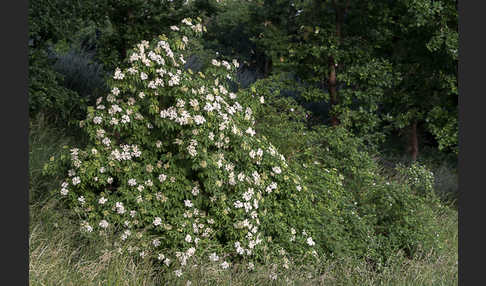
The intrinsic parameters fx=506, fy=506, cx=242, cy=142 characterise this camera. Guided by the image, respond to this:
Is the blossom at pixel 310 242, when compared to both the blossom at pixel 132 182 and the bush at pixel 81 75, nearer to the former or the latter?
the blossom at pixel 132 182

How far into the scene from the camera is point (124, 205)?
169 inches

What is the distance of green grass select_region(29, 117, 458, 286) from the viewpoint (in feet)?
12.1


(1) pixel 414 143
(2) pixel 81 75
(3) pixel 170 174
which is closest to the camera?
(3) pixel 170 174

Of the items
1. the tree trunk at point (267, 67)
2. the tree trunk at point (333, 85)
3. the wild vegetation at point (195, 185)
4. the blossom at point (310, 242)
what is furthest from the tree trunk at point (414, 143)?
the blossom at point (310, 242)

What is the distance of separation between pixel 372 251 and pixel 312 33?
389cm

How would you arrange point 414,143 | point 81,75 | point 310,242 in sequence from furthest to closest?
1. point 414,143
2. point 81,75
3. point 310,242

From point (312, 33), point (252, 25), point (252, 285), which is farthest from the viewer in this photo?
point (252, 25)

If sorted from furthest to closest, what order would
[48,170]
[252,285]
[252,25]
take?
[252,25]
[48,170]
[252,285]

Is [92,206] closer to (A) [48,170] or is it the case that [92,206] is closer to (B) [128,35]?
(A) [48,170]

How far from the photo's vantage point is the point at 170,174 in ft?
14.5

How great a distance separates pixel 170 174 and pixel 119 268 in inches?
37.2

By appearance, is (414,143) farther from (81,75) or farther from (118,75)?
(118,75)

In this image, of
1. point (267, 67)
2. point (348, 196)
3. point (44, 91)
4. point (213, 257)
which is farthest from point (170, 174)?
point (267, 67)

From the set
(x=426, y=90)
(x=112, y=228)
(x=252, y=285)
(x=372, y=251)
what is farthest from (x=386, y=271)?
(x=426, y=90)
